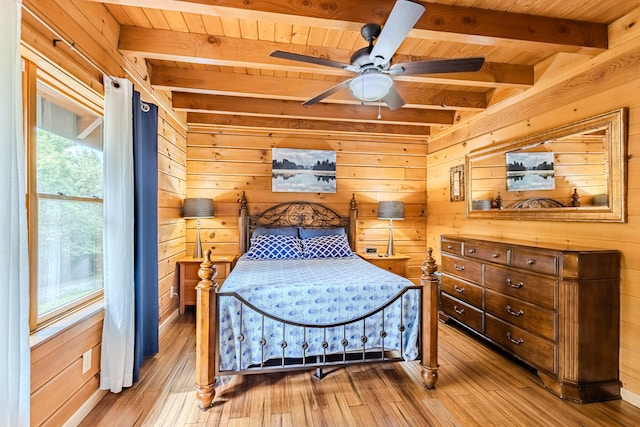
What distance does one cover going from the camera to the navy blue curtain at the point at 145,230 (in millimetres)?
2230

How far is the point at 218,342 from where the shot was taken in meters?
2.08

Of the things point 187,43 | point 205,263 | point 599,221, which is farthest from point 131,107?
point 599,221

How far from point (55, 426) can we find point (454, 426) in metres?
2.24

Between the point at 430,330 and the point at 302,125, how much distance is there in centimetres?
306

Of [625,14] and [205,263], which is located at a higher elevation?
[625,14]

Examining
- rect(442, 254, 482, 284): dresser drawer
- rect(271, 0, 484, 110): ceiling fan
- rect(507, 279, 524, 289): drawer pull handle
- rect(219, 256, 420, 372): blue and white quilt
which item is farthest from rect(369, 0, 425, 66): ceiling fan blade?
rect(442, 254, 482, 284): dresser drawer

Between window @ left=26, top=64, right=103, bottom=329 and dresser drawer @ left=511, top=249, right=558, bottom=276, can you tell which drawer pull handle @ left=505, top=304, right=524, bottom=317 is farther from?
window @ left=26, top=64, right=103, bottom=329

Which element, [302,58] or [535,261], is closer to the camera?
[302,58]

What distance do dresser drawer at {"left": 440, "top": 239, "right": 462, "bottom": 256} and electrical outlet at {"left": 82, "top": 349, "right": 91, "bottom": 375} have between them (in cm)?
322

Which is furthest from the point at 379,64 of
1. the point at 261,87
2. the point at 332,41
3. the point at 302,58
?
the point at 261,87

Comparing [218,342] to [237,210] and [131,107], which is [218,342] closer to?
[131,107]

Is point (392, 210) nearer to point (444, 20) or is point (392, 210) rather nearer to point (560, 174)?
point (560, 174)

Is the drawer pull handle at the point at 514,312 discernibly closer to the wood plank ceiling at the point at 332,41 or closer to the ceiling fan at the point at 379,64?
the ceiling fan at the point at 379,64

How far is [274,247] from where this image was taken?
12.1 ft
